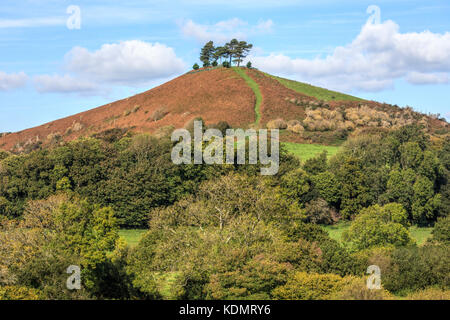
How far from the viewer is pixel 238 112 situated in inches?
4050

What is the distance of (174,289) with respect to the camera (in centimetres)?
3359

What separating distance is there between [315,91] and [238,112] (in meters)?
32.4

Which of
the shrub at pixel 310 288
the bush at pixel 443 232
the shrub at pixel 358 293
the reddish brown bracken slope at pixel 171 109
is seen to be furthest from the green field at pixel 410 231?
the reddish brown bracken slope at pixel 171 109

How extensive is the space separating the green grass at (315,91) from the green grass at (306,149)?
36318 mm

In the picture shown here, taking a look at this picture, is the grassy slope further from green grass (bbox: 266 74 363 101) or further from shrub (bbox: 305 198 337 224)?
green grass (bbox: 266 74 363 101)

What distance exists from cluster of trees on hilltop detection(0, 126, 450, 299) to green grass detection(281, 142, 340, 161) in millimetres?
8203

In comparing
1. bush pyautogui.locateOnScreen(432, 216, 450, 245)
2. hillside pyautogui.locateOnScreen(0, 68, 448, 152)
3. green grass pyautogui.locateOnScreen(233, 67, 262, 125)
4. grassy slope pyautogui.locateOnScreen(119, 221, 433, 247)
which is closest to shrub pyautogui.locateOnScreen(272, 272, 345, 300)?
bush pyautogui.locateOnScreen(432, 216, 450, 245)

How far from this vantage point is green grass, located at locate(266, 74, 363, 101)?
123350 millimetres

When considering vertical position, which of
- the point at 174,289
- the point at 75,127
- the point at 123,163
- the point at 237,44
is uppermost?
the point at 237,44

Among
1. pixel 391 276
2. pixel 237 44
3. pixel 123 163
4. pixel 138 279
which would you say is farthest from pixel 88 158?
pixel 237 44

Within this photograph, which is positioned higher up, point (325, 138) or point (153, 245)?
point (325, 138)

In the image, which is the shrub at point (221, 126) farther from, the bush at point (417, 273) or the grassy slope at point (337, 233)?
the bush at point (417, 273)
